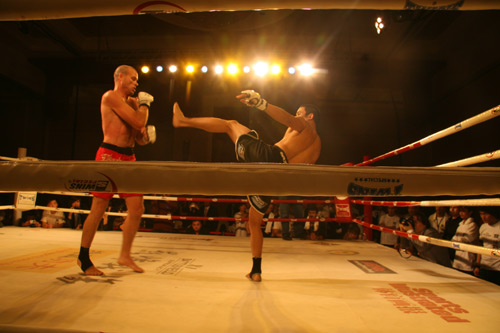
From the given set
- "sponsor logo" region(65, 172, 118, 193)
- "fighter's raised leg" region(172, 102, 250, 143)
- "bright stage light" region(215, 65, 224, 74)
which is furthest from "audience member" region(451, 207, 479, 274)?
"bright stage light" region(215, 65, 224, 74)

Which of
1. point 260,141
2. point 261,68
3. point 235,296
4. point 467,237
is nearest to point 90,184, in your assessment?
point 235,296

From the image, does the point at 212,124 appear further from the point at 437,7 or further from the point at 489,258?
the point at 489,258

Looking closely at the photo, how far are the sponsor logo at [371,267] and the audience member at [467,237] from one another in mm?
1277

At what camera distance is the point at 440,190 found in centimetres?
89

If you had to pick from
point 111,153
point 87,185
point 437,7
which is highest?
point 437,7

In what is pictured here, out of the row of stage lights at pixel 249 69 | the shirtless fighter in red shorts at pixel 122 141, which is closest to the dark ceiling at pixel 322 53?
the row of stage lights at pixel 249 69

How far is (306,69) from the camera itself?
571 cm

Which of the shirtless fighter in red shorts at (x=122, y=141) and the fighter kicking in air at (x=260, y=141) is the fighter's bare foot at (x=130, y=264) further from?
the fighter kicking in air at (x=260, y=141)

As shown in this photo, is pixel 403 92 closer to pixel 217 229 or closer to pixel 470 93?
pixel 470 93

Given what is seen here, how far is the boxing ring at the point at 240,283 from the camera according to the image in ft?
2.85

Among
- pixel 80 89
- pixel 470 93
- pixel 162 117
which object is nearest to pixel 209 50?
pixel 162 117

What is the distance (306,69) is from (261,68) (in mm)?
933

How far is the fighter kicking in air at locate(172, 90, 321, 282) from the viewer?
1751 mm

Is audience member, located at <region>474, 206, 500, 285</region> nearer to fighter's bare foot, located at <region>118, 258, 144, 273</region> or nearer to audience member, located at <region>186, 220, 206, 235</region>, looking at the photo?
fighter's bare foot, located at <region>118, 258, 144, 273</region>
